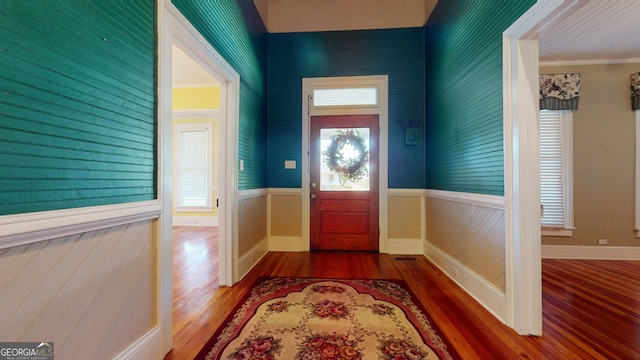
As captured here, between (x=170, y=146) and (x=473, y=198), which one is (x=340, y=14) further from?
(x=170, y=146)

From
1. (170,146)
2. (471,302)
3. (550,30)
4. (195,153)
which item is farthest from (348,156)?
(195,153)

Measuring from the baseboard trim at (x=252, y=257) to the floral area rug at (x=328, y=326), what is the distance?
13.1 inches

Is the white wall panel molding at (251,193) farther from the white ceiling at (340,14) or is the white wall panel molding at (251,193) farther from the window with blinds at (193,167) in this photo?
the window with blinds at (193,167)

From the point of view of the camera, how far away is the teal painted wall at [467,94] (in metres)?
1.84

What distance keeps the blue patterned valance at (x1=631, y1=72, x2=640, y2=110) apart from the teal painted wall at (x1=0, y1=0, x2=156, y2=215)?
214 inches

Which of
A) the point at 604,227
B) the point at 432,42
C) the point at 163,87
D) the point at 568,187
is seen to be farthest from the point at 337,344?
→ the point at 604,227

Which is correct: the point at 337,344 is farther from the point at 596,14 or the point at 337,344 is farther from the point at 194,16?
the point at 596,14

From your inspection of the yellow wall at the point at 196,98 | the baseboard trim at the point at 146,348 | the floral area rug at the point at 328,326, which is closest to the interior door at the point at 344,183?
the floral area rug at the point at 328,326

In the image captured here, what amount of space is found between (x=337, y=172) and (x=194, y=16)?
2.41m

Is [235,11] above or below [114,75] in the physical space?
above

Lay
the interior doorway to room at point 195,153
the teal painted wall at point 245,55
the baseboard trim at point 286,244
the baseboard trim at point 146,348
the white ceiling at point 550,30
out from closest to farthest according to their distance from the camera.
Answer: the baseboard trim at point 146,348
the teal painted wall at point 245,55
the white ceiling at point 550,30
the baseboard trim at point 286,244
the interior doorway to room at point 195,153

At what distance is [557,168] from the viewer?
3.29 metres

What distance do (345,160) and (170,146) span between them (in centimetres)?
243

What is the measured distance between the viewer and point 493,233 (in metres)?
1.90
